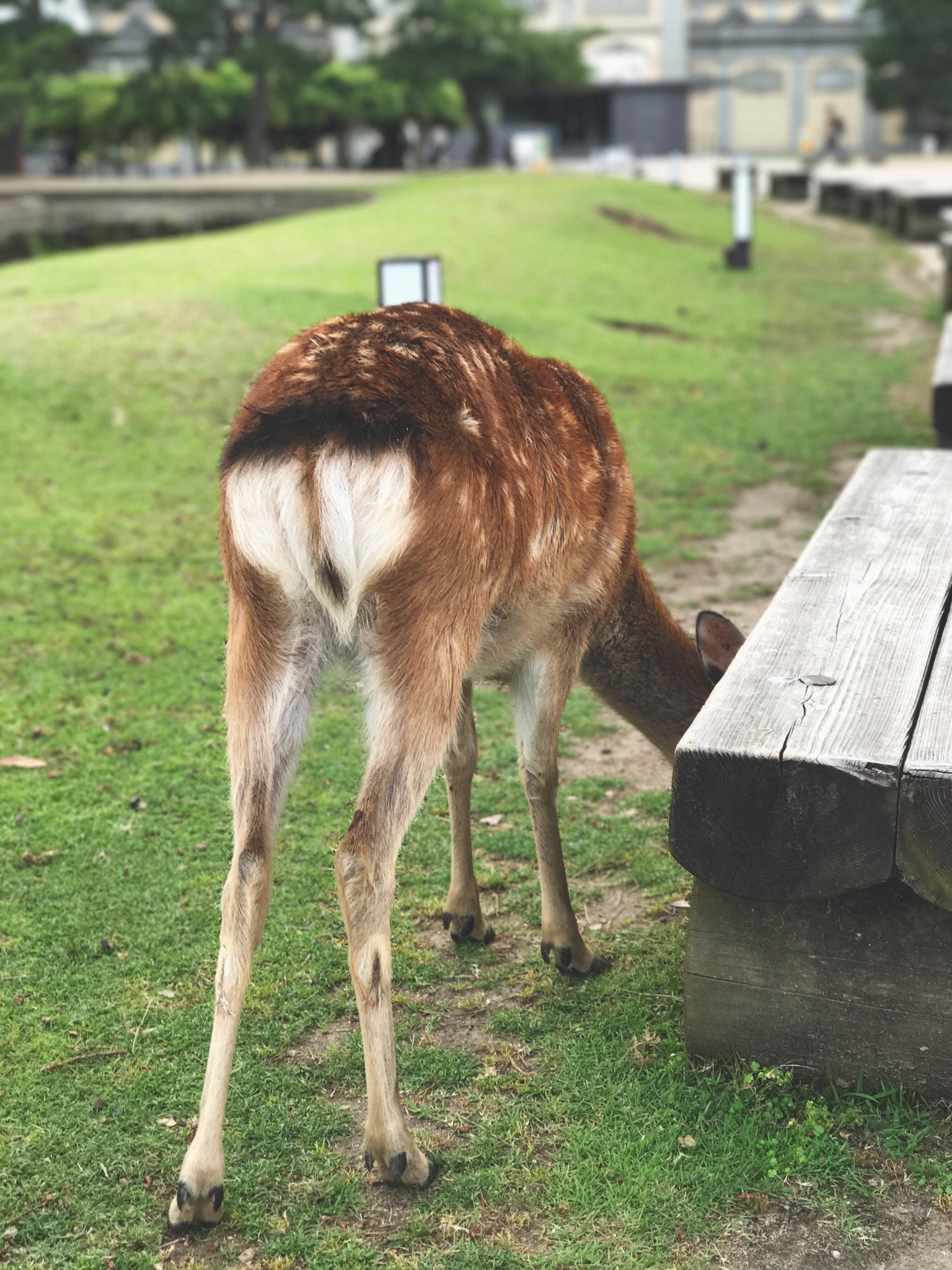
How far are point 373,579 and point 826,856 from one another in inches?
38.0

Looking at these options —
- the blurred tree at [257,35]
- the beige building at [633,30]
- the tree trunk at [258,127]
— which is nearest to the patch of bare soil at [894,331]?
the blurred tree at [257,35]

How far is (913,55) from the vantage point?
48.8m

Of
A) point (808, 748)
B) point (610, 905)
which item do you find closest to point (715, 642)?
point (610, 905)

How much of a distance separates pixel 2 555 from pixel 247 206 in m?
22.5

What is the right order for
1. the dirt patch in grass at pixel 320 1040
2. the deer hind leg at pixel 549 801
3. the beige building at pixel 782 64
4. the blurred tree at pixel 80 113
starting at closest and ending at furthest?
the dirt patch in grass at pixel 320 1040
the deer hind leg at pixel 549 801
the blurred tree at pixel 80 113
the beige building at pixel 782 64

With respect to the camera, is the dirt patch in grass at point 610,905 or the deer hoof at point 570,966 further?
the dirt patch in grass at point 610,905

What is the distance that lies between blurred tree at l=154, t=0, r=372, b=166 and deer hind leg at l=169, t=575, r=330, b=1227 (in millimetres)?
37037

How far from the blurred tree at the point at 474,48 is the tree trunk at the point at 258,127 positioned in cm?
463

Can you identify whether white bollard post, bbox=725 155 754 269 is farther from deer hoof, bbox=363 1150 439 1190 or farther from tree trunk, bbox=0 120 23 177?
tree trunk, bbox=0 120 23 177

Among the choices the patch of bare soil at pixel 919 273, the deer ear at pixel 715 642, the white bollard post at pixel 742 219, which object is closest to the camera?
the deer ear at pixel 715 642

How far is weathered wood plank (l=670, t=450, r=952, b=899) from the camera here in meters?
2.48

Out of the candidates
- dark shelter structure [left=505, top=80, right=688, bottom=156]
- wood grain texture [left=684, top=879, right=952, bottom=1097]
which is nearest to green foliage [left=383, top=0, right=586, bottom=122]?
dark shelter structure [left=505, top=80, right=688, bottom=156]

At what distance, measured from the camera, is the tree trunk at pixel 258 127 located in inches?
1533

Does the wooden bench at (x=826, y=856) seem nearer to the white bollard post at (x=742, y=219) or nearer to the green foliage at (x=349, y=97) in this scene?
the white bollard post at (x=742, y=219)
